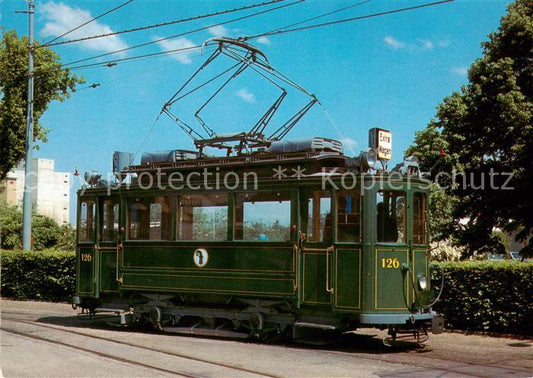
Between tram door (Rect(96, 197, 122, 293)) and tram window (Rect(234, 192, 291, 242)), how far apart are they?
3.35 meters

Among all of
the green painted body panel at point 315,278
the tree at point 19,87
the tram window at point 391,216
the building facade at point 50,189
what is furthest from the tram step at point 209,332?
the building facade at point 50,189

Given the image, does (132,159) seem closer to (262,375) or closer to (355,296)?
(355,296)

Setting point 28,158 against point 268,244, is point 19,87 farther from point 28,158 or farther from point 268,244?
point 268,244

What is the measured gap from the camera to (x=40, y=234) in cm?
4138

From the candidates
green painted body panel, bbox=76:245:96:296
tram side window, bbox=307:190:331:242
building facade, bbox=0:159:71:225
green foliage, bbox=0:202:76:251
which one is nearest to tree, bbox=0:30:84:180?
green foliage, bbox=0:202:76:251

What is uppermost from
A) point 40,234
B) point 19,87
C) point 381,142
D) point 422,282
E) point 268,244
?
point 19,87

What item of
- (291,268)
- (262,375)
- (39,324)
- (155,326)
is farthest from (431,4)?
(39,324)

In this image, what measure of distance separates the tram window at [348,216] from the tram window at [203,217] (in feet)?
7.91

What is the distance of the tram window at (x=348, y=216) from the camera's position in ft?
37.8

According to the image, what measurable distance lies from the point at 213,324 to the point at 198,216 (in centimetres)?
217

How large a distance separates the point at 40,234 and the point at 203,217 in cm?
3083

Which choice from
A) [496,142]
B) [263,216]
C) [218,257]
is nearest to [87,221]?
[218,257]

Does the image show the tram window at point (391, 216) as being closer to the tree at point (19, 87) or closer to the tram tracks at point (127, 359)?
the tram tracks at point (127, 359)

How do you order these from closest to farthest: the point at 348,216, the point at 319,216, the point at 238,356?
the point at 238,356 → the point at 348,216 → the point at 319,216
